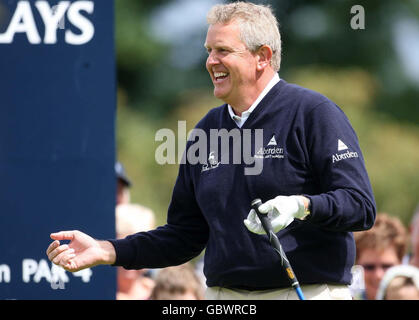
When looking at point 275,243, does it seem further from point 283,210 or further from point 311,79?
point 311,79

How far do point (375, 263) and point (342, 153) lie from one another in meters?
2.84

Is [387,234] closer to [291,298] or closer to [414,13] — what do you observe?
[291,298]

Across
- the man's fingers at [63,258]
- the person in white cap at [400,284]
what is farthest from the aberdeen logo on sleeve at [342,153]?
the person in white cap at [400,284]

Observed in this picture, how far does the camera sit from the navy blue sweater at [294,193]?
3.91 m

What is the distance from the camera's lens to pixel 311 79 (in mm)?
12617

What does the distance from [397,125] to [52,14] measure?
889 cm

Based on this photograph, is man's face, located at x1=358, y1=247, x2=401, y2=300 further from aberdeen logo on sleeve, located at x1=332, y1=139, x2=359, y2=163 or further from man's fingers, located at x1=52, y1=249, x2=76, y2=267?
man's fingers, located at x1=52, y1=249, x2=76, y2=267

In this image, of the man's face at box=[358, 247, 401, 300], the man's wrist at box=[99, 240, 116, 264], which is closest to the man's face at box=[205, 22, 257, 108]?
the man's wrist at box=[99, 240, 116, 264]

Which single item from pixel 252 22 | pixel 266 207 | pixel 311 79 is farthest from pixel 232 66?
pixel 311 79

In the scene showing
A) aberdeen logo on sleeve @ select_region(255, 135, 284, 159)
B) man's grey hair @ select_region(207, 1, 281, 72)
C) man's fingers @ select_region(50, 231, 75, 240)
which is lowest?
man's fingers @ select_region(50, 231, 75, 240)

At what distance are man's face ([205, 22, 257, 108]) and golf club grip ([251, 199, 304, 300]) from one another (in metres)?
0.77

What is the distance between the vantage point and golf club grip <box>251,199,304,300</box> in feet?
12.2

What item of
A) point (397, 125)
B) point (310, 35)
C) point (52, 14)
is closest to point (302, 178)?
point (52, 14)

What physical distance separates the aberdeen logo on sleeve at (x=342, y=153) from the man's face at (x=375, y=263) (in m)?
2.77
